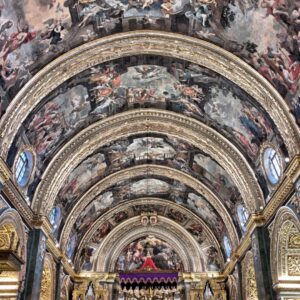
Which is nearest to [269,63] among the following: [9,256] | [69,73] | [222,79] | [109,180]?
[222,79]

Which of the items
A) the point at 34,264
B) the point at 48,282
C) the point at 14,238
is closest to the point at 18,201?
the point at 14,238

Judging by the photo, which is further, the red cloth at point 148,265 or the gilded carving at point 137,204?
the gilded carving at point 137,204

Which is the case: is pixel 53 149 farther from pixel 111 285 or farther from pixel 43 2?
pixel 111 285

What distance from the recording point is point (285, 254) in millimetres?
14703

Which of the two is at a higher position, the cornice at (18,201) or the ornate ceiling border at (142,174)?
the ornate ceiling border at (142,174)

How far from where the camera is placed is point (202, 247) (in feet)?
82.6

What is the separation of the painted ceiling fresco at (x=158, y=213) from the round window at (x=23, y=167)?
406 inches

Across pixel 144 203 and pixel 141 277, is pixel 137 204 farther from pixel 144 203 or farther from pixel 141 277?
pixel 141 277

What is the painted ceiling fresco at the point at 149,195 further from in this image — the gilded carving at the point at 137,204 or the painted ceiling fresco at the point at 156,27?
the painted ceiling fresco at the point at 156,27

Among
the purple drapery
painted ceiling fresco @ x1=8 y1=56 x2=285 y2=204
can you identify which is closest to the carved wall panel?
painted ceiling fresco @ x1=8 y1=56 x2=285 y2=204

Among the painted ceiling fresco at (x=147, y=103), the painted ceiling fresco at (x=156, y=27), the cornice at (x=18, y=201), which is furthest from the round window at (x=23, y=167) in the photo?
the painted ceiling fresco at (x=156, y=27)

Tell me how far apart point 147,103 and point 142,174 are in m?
6.18

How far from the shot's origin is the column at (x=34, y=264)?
14.8 m

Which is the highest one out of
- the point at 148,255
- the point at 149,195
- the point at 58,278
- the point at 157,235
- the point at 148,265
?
the point at 149,195
